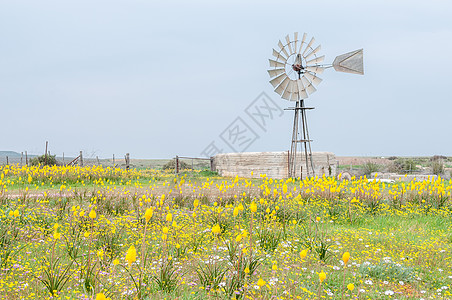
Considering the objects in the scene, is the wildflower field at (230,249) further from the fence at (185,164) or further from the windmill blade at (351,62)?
the fence at (185,164)

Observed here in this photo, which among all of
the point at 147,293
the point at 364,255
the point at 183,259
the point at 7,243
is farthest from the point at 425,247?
the point at 7,243

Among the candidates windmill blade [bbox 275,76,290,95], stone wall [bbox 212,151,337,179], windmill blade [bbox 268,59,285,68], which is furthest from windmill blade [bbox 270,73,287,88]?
stone wall [bbox 212,151,337,179]

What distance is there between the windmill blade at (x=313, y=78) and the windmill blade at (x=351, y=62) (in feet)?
3.32

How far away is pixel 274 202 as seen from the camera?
8.77 meters

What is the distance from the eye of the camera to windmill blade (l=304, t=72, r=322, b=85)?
17.6m

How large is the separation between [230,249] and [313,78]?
46.4 ft

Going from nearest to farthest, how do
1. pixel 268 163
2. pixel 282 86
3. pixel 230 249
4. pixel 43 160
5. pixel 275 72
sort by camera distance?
Answer: pixel 230 249 → pixel 275 72 → pixel 282 86 → pixel 268 163 → pixel 43 160

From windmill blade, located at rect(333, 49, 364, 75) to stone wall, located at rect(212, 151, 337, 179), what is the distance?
5.88 meters

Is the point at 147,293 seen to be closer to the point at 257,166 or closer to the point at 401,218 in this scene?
the point at 401,218

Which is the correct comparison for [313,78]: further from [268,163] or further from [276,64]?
[268,163]

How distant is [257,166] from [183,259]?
16.7 meters

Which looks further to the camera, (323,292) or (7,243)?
(7,243)

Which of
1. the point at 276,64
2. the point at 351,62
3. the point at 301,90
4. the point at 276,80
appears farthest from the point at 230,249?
the point at 351,62

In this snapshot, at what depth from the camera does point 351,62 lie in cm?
1691
